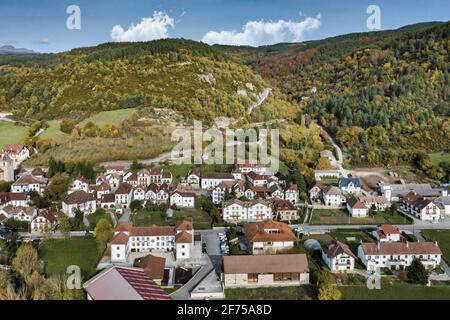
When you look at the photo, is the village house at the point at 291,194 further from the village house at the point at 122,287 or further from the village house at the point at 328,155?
the village house at the point at 122,287

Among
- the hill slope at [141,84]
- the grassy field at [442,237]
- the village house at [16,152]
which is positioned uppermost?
the hill slope at [141,84]

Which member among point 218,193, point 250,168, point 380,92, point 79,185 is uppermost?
point 380,92

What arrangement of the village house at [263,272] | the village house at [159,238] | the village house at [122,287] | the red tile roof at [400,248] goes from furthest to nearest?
the village house at [159,238]
the red tile roof at [400,248]
the village house at [263,272]
the village house at [122,287]

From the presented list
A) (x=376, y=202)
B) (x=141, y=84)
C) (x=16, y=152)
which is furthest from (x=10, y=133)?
(x=376, y=202)

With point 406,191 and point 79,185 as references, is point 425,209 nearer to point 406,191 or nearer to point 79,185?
point 406,191

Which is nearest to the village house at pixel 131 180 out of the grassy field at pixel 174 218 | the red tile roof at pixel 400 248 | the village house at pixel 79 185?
the village house at pixel 79 185
